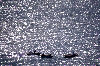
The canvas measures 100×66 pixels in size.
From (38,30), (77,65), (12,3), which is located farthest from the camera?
(12,3)

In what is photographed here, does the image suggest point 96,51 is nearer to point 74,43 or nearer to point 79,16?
point 74,43

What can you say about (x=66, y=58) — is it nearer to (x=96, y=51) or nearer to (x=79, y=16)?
(x=96, y=51)

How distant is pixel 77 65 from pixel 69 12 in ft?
160

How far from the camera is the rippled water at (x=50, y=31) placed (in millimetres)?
52562

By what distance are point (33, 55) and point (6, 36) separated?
A: 18.1 meters

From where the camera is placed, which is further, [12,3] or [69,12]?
[12,3]

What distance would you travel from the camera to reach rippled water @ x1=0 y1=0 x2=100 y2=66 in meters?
52.6

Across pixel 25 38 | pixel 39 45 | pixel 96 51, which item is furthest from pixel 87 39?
pixel 25 38

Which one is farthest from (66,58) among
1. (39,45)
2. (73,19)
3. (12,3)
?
(12,3)

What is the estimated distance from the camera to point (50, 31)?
249 ft

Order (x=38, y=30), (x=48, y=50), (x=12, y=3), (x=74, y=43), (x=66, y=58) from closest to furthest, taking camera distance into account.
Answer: (x=66, y=58) < (x=48, y=50) < (x=74, y=43) < (x=38, y=30) < (x=12, y=3)

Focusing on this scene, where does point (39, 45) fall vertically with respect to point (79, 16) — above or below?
below

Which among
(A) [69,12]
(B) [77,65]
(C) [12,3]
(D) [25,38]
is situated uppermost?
(C) [12,3]

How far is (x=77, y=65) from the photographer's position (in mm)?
48969
